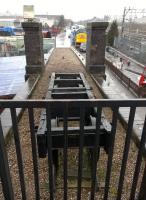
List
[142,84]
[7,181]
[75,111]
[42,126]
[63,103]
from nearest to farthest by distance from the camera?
1. [63,103]
2. [7,181]
3. [42,126]
4. [75,111]
5. [142,84]

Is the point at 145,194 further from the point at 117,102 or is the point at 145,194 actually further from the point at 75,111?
the point at 75,111

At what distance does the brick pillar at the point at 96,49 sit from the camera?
29.7ft

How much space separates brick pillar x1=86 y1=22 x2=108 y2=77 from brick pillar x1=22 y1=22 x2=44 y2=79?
2.32 meters

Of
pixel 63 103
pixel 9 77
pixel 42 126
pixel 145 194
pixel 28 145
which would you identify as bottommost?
pixel 9 77

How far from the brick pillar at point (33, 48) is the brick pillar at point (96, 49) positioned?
2.32 metres

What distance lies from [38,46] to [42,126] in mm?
7493

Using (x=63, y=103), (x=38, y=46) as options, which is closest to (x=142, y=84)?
(x=38, y=46)

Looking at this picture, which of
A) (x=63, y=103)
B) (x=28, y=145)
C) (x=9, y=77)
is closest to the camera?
(x=63, y=103)

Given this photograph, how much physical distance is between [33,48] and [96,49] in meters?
2.88

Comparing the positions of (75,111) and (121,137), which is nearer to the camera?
(75,111)

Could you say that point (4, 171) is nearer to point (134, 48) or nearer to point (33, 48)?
point (33, 48)

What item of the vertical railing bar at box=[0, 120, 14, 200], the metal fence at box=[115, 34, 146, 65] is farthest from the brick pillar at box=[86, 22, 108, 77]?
the metal fence at box=[115, 34, 146, 65]

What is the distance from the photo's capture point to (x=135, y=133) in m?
4.01

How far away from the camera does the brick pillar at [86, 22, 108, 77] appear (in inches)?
356
